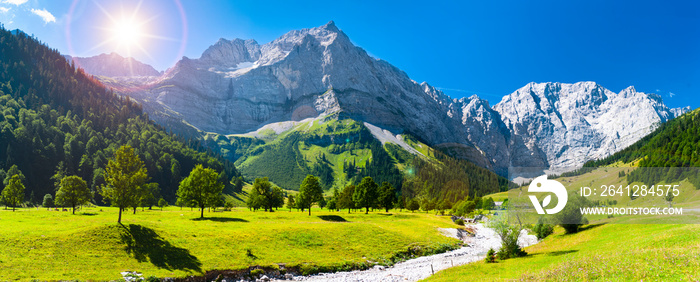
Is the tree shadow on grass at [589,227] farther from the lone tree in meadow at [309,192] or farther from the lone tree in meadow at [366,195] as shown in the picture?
the lone tree in meadow at [309,192]

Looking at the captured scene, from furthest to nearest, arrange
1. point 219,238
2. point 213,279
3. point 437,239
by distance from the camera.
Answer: point 437,239
point 219,238
point 213,279

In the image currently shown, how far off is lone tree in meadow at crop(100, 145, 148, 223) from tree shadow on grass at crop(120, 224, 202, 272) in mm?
8542

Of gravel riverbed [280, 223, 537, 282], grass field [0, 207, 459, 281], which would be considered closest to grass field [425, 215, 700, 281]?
gravel riverbed [280, 223, 537, 282]

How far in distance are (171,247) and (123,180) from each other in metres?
18.8

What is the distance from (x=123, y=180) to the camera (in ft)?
184

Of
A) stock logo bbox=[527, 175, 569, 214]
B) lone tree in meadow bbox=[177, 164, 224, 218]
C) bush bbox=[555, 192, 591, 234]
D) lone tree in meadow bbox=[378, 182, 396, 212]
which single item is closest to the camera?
stock logo bbox=[527, 175, 569, 214]

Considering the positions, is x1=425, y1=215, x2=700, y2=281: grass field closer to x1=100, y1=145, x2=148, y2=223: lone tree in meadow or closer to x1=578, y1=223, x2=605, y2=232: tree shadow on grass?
x1=578, y1=223, x2=605, y2=232: tree shadow on grass

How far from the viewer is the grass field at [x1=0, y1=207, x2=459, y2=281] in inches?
1500

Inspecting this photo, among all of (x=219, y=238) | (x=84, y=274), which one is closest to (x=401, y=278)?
(x=219, y=238)

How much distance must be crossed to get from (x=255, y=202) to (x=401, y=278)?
7693 cm

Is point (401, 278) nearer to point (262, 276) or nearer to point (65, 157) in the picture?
point (262, 276)

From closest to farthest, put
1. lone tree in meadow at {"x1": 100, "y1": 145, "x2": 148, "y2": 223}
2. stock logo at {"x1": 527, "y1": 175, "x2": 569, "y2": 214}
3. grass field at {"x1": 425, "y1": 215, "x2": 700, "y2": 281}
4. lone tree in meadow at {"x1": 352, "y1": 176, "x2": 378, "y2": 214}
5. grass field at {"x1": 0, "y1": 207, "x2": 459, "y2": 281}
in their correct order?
1. grass field at {"x1": 425, "y1": 215, "x2": 700, "y2": 281}
2. grass field at {"x1": 0, "y1": 207, "x2": 459, "y2": 281}
3. lone tree in meadow at {"x1": 100, "y1": 145, "x2": 148, "y2": 223}
4. stock logo at {"x1": 527, "y1": 175, "x2": 569, "y2": 214}
5. lone tree in meadow at {"x1": 352, "y1": 176, "x2": 378, "y2": 214}

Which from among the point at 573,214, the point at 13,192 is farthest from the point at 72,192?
the point at 573,214

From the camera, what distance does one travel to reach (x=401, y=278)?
48281 millimetres
